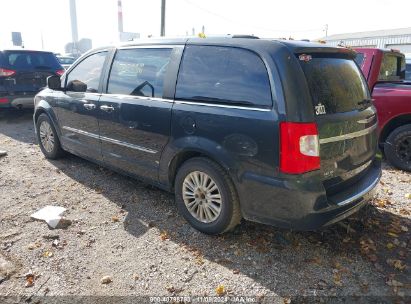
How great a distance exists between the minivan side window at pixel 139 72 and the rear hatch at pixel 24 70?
208 inches

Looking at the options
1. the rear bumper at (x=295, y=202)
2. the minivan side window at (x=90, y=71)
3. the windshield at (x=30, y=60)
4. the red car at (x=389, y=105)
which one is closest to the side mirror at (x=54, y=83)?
the minivan side window at (x=90, y=71)

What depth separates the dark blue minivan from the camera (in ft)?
8.55

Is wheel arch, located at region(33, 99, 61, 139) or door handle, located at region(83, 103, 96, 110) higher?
door handle, located at region(83, 103, 96, 110)

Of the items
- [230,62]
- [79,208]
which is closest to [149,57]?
[230,62]

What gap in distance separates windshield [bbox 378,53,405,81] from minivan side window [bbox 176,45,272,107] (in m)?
3.62

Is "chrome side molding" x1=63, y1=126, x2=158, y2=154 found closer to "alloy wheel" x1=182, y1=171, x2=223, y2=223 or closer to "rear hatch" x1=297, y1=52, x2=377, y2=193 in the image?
"alloy wheel" x1=182, y1=171, x2=223, y2=223

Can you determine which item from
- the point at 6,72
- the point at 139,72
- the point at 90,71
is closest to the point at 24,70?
the point at 6,72

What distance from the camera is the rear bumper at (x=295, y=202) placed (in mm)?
2604

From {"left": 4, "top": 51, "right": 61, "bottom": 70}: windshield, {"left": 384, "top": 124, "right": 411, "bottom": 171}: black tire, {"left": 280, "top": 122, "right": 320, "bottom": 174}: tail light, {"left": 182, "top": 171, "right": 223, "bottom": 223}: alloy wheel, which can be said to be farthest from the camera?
{"left": 4, "top": 51, "right": 61, "bottom": 70}: windshield

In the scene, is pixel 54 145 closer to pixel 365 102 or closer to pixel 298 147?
pixel 298 147

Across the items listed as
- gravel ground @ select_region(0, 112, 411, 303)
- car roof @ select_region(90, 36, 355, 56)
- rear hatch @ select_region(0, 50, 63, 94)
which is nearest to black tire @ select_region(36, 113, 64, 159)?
gravel ground @ select_region(0, 112, 411, 303)

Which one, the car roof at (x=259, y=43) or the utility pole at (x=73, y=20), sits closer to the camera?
the car roof at (x=259, y=43)

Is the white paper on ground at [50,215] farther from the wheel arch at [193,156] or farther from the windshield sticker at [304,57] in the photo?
the windshield sticker at [304,57]

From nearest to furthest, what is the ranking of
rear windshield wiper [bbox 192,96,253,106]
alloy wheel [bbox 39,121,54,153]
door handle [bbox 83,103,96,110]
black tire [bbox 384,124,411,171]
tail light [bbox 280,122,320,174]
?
tail light [bbox 280,122,320,174] → rear windshield wiper [bbox 192,96,253,106] → door handle [bbox 83,103,96,110] → black tire [bbox 384,124,411,171] → alloy wheel [bbox 39,121,54,153]
